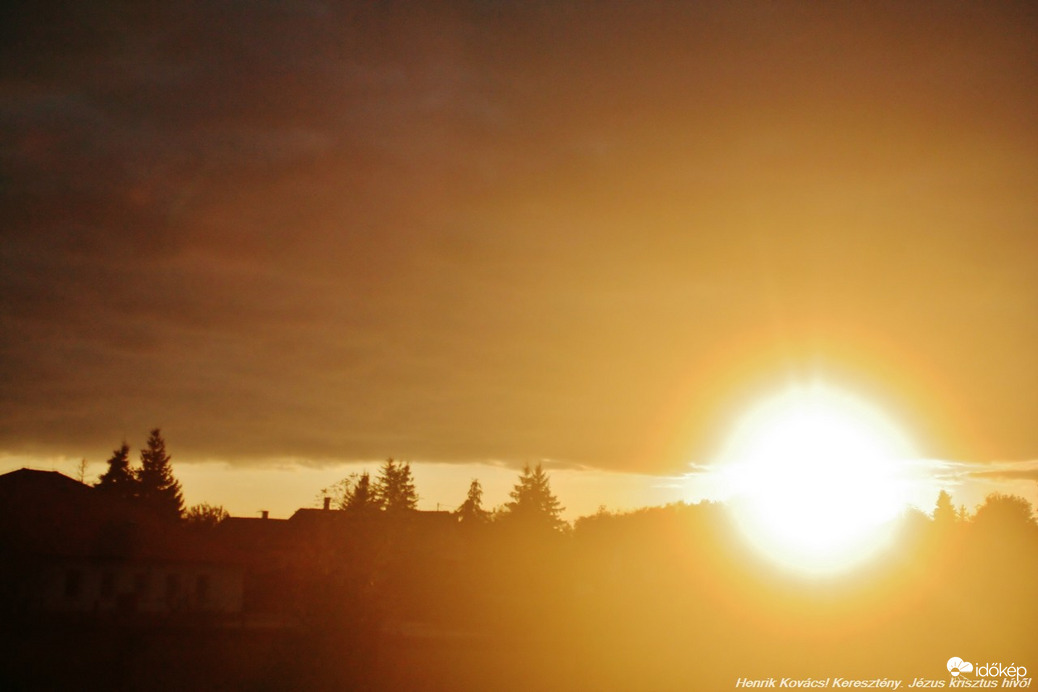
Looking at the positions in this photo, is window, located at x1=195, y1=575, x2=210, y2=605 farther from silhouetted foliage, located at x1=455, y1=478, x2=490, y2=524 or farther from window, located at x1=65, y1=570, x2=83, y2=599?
silhouetted foliage, located at x1=455, y1=478, x2=490, y2=524

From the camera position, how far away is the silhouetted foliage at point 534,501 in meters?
96.9

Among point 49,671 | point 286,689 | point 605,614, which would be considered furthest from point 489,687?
point 605,614

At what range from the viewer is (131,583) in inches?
2095

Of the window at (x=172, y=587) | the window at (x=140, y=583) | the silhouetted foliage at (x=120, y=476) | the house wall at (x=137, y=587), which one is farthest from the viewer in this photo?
the silhouetted foliage at (x=120, y=476)

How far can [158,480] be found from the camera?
100438mm

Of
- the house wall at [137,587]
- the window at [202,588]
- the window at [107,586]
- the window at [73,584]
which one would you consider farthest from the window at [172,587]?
the window at [73,584]

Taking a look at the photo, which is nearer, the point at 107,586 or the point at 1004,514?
the point at 107,586

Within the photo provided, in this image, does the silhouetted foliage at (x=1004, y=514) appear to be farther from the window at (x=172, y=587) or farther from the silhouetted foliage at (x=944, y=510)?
the window at (x=172, y=587)

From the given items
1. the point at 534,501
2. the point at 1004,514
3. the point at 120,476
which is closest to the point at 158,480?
the point at 120,476

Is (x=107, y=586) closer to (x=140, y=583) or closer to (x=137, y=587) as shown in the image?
(x=137, y=587)

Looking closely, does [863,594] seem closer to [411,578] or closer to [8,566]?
[411,578]

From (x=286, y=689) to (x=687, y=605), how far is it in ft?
141

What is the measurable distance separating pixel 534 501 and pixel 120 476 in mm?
48534

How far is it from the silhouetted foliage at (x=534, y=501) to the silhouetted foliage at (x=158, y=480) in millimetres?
38406
